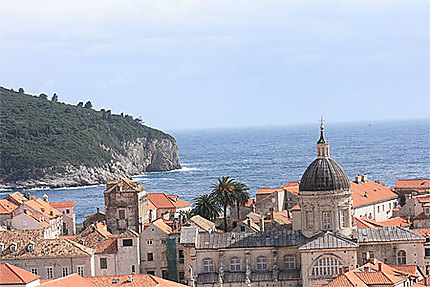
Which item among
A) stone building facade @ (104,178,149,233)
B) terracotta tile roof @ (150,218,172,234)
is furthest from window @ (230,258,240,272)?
stone building facade @ (104,178,149,233)

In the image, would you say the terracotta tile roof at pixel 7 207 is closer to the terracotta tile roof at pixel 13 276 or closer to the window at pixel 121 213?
the window at pixel 121 213

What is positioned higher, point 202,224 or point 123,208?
point 123,208

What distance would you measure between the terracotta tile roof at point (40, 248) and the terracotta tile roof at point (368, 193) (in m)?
36.4

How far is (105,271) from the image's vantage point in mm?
76938

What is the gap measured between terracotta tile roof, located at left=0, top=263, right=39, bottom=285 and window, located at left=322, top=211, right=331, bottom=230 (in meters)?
22.9

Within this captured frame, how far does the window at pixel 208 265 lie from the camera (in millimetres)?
72562

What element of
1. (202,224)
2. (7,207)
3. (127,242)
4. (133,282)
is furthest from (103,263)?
(7,207)

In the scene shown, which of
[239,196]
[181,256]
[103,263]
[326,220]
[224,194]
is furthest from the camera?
[239,196]

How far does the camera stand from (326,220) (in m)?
71.7

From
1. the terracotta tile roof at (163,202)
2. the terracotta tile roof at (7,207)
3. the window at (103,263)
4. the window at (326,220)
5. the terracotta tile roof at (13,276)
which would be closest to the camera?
the terracotta tile roof at (13,276)

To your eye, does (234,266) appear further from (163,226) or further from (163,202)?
(163,202)

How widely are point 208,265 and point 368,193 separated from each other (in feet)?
133

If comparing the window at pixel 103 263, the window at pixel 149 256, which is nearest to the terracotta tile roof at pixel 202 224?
the window at pixel 149 256

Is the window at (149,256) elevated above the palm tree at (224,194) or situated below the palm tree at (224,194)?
below
